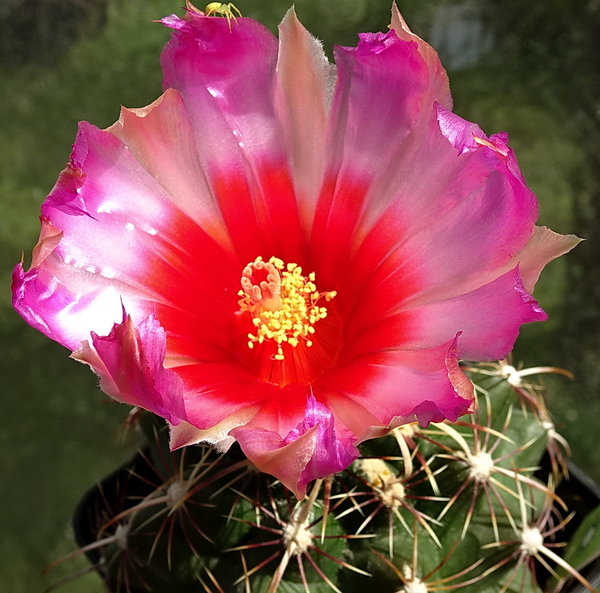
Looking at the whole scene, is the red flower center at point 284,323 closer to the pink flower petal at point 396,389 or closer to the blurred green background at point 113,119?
the pink flower petal at point 396,389

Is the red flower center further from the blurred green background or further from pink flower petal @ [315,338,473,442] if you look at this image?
the blurred green background

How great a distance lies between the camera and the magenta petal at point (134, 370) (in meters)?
0.32

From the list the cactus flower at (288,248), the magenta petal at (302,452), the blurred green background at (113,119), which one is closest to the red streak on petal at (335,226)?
the cactus flower at (288,248)

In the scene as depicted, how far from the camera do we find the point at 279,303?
45cm

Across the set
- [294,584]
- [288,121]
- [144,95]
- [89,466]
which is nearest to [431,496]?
[294,584]

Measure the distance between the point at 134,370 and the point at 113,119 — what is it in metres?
0.76

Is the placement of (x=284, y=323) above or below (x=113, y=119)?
above

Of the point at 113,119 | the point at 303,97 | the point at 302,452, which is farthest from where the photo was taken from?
the point at 113,119

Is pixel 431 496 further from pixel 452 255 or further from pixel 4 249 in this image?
pixel 4 249

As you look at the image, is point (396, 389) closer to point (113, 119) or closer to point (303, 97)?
point (303, 97)

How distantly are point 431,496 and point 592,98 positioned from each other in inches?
27.0

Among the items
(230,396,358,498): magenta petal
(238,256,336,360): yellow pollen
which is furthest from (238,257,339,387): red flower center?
(230,396,358,498): magenta petal

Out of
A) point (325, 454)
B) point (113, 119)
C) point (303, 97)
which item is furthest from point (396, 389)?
point (113, 119)

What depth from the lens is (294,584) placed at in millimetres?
444
